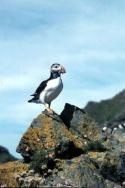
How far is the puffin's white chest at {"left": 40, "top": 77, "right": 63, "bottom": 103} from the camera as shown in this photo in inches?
1102

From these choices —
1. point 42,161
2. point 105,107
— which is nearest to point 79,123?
point 42,161

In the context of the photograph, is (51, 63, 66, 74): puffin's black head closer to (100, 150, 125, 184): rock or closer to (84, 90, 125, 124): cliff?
(100, 150, 125, 184): rock

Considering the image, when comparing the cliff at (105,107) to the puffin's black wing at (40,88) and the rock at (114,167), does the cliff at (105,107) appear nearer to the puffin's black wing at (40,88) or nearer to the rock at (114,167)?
the puffin's black wing at (40,88)

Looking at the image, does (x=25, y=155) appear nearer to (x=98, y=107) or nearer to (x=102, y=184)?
(x=102, y=184)

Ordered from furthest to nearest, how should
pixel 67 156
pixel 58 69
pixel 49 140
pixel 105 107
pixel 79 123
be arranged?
pixel 105 107 → pixel 79 123 → pixel 58 69 → pixel 67 156 → pixel 49 140

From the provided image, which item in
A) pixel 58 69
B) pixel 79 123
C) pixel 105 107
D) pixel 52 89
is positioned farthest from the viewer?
pixel 105 107

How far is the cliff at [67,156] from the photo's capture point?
2562cm

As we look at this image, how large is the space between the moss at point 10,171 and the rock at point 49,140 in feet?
1.71

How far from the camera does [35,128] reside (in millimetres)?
27406

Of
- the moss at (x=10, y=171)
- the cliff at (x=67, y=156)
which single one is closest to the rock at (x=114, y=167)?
Result: the cliff at (x=67, y=156)

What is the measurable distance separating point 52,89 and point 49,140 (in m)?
1.77

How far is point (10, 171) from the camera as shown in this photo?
26188 millimetres

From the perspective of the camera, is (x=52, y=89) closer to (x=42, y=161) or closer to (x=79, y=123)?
(x=79, y=123)

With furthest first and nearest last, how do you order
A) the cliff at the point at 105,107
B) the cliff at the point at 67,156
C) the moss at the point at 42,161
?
the cliff at the point at 105,107, the moss at the point at 42,161, the cliff at the point at 67,156
